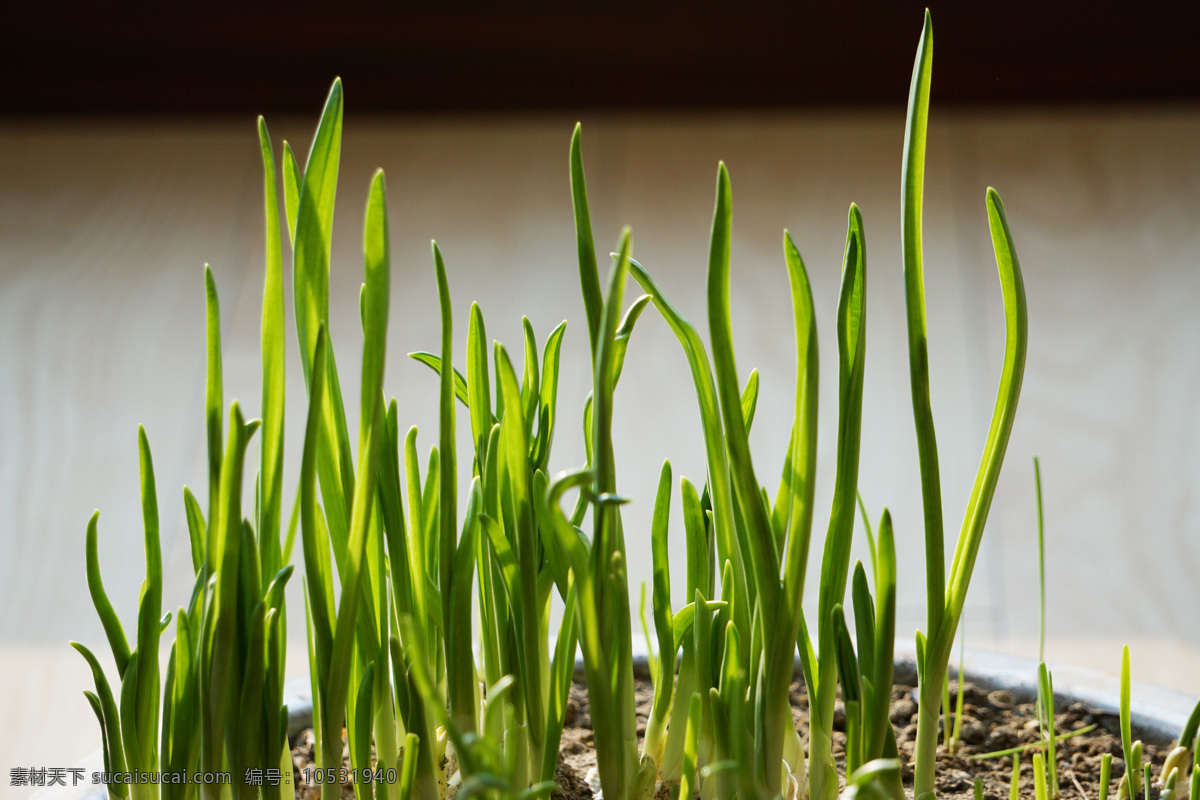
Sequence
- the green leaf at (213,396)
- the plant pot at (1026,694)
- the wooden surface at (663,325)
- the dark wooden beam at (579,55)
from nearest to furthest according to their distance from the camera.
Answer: the green leaf at (213,396) → the plant pot at (1026,694) → the wooden surface at (663,325) → the dark wooden beam at (579,55)

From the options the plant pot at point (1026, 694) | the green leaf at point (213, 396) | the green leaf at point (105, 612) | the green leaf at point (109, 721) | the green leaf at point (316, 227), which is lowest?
the plant pot at point (1026, 694)

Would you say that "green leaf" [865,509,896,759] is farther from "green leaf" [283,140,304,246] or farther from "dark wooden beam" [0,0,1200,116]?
"dark wooden beam" [0,0,1200,116]

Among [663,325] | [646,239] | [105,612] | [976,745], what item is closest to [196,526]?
[105,612]

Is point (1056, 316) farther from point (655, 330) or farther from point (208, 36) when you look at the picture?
point (208, 36)

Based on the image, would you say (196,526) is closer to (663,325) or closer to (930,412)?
(930,412)

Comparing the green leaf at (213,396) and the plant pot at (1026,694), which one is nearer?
the green leaf at (213,396)

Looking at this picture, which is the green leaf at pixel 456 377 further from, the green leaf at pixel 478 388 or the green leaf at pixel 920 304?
the green leaf at pixel 920 304

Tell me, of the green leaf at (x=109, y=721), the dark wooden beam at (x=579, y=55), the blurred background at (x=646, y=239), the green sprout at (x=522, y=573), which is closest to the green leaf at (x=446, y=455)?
the green sprout at (x=522, y=573)

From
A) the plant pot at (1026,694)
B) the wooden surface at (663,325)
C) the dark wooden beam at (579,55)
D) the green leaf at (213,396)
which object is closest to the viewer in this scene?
the green leaf at (213,396)
